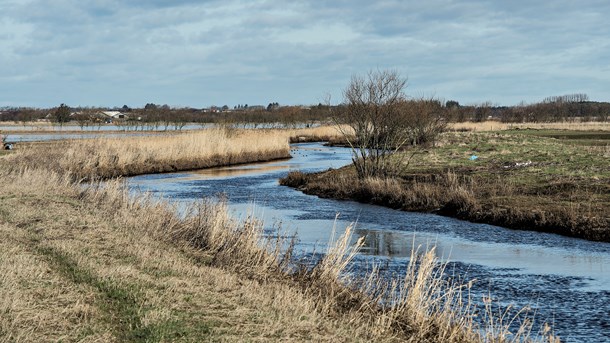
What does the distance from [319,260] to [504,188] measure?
1279 cm

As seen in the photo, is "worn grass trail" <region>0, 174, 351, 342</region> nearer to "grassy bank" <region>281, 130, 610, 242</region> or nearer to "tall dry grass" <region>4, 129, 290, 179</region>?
"grassy bank" <region>281, 130, 610, 242</region>

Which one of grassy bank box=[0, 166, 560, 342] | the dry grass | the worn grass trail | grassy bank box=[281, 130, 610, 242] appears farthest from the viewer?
the dry grass

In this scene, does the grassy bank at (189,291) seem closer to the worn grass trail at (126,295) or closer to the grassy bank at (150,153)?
the worn grass trail at (126,295)

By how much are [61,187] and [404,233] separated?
978 cm

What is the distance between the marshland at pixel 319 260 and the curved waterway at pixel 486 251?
6 cm

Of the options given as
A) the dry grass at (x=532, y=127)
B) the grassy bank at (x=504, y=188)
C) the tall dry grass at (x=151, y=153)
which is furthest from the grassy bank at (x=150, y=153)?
the dry grass at (x=532, y=127)

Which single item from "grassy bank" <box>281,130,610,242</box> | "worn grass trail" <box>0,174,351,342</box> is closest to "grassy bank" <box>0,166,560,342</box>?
"worn grass trail" <box>0,174,351,342</box>

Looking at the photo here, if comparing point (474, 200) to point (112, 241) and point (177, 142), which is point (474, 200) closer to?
point (112, 241)

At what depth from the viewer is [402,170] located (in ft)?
92.9

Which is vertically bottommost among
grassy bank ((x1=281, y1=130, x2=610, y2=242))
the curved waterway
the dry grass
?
the curved waterway

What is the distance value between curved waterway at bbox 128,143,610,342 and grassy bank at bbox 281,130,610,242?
72 centimetres

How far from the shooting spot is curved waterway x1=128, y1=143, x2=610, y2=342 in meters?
10.7

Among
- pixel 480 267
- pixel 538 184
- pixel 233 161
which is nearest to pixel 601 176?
pixel 538 184

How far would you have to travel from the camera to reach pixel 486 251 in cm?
1552
